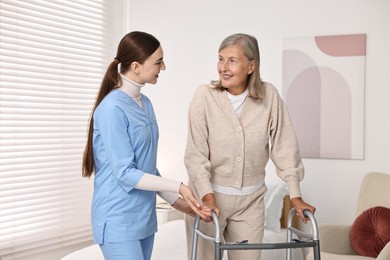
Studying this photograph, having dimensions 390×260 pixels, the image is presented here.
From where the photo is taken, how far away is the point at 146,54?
246 centimetres

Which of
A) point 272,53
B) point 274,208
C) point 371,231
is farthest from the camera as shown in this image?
point 272,53

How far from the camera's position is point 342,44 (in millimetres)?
4926

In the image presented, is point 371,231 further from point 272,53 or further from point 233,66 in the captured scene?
point 233,66

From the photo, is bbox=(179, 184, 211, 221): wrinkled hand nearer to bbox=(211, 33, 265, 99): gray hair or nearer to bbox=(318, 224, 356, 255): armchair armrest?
bbox=(211, 33, 265, 99): gray hair

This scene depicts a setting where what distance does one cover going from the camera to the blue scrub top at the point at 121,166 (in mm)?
2320

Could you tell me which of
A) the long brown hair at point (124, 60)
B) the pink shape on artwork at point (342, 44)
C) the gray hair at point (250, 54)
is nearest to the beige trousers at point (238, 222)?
the gray hair at point (250, 54)

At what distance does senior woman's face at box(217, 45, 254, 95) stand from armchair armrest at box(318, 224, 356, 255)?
1.91 metres

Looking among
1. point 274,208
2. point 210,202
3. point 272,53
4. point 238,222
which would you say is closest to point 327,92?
point 272,53

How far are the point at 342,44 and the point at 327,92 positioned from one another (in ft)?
1.23

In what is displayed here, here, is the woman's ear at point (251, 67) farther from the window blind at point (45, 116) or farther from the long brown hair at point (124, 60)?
the window blind at point (45, 116)

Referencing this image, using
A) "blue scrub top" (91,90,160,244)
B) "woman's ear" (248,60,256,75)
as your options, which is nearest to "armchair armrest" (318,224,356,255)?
"woman's ear" (248,60,256,75)

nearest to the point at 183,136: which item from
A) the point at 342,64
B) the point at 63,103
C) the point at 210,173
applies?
the point at 63,103

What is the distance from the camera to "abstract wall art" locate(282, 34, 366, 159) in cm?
488

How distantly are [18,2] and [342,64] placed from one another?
2391 millimetres
